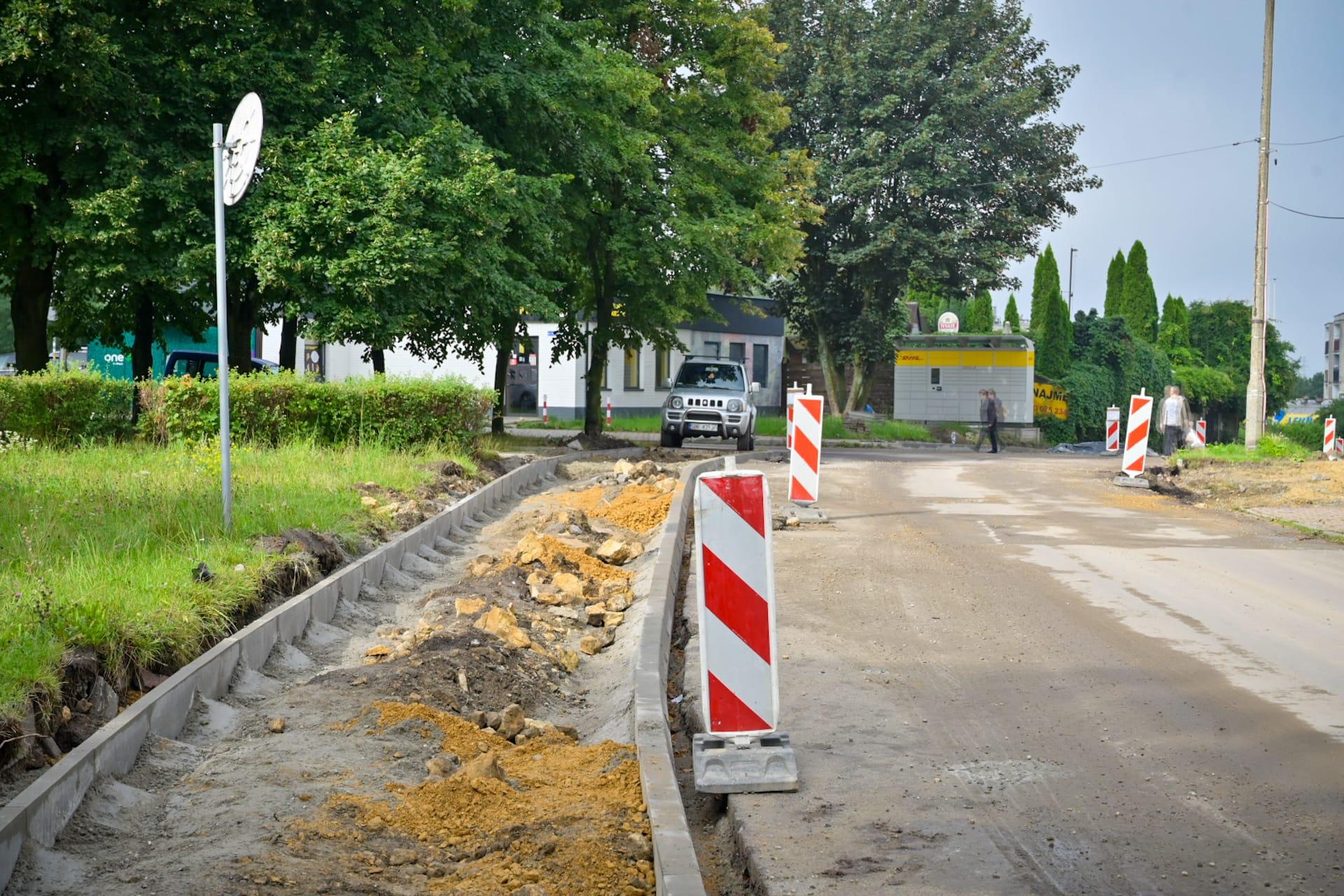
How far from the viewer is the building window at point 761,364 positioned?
60.7 m

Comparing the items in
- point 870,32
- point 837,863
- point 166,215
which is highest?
point 870,32

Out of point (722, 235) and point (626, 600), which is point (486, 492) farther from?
point (722, 235)

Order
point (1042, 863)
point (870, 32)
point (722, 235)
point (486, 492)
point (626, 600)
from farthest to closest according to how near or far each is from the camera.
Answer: point (870, 32) < point (722, 235) < point (486, 492) < point (626, 600) < point (1042, 863)

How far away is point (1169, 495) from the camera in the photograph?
67.2 feet

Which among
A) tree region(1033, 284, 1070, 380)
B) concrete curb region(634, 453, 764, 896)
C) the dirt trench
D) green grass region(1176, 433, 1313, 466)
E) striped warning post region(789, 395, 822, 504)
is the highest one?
tree region(1033, 284, 1070, 380)

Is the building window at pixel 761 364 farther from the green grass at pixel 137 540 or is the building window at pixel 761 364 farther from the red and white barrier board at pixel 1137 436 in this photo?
the green grass at pixel 137 540

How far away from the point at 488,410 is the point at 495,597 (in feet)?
38.7

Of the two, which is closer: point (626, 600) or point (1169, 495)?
point (626, 600)

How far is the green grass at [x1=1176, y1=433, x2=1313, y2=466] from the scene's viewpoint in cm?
2506

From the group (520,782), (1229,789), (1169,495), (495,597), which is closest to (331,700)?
(520,782)

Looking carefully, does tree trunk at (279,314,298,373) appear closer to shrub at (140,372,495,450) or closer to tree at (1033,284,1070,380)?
shrub at (140,372,495,450)

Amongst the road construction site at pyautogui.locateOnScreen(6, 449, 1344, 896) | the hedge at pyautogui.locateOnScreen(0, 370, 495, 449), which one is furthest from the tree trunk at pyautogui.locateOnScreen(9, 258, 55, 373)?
the road construction site at pyautogui.locateOnScreen(6, 449, 1344, 896)

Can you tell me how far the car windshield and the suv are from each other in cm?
2

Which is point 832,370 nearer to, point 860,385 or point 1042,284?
point 860,385
